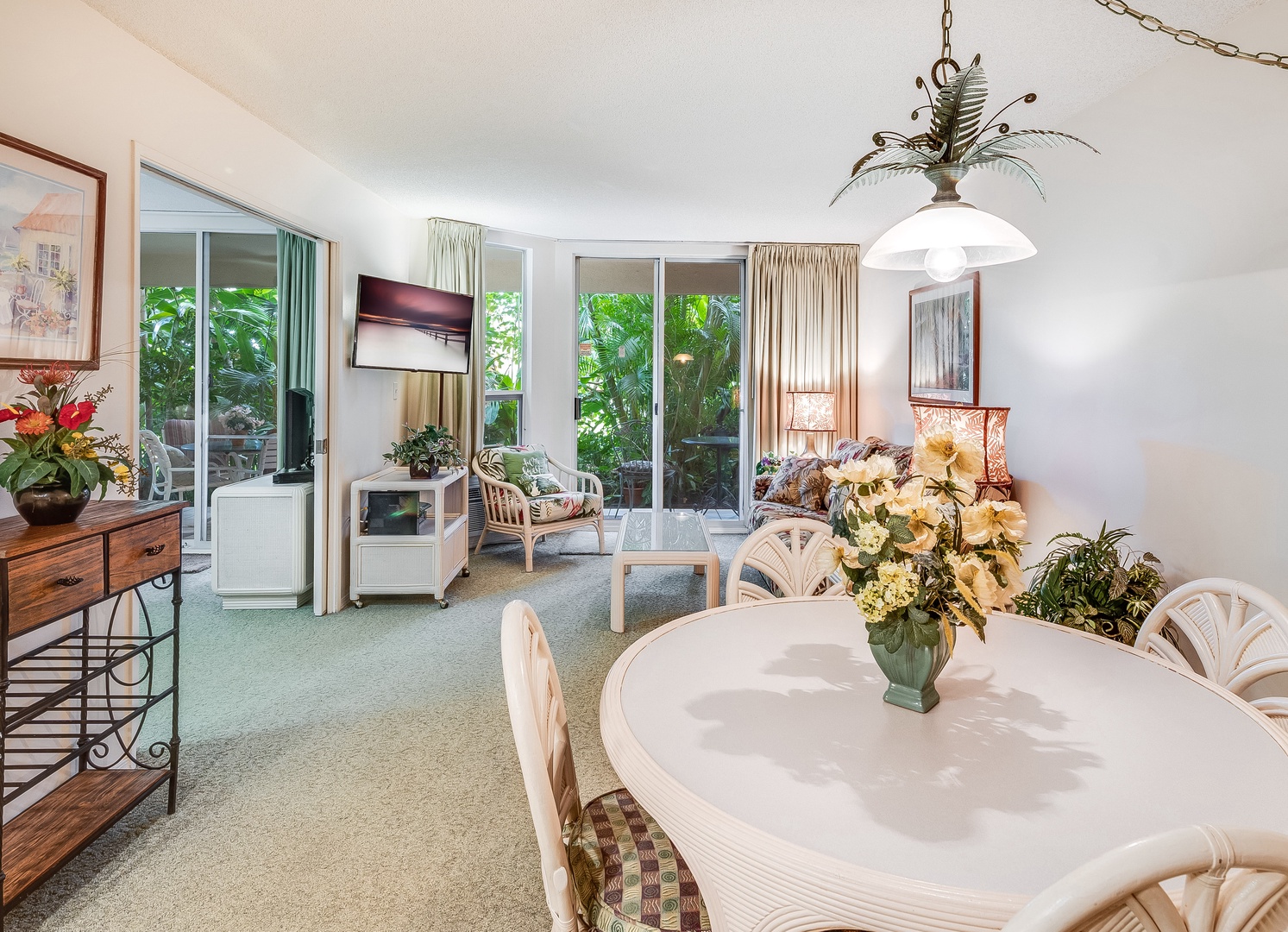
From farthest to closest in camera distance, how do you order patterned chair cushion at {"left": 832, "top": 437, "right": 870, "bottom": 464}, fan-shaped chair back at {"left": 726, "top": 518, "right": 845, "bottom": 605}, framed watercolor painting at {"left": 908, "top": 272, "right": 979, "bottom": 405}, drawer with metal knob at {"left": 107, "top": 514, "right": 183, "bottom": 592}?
patterned chair cushion at {"left": 832, "top": 437, "right": 870, "bottom": 464} < framed watercolor painting at {"left": 908, "top": 272, "right": 979, "bottom": 405} < fan-shaped chair back at {"left": 726, "top": 518, "right": 845, "bottom": 605} < drawer with metal knob at {"left": 107, "top": 514, "right": 183, "bottom": 592}

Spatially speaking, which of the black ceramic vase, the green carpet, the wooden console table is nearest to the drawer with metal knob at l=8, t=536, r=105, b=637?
the wooden console table

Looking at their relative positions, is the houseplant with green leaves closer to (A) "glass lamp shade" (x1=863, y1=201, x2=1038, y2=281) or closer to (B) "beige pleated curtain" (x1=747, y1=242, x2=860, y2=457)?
(A) "glass lamp shade" (x1=863, y1=201, x2=1038, y2=281)

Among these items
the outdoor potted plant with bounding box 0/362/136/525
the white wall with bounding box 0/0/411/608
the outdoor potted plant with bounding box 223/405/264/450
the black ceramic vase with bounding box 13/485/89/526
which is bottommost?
the black ceramic vase with bounding box 13/485/89/526

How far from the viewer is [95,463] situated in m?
1.91

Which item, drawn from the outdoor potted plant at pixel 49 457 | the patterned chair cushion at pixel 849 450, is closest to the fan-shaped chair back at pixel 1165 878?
the outdoor potted plant at pixel 49 457

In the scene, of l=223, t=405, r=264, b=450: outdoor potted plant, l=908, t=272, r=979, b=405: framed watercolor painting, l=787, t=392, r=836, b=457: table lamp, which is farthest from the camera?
l=787, t=392, r=836, b=457: table lamp

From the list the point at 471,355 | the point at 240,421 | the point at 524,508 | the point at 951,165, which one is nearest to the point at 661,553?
the point at 524,508

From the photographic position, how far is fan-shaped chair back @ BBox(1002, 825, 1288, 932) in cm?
59

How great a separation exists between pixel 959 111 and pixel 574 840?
1.52 m

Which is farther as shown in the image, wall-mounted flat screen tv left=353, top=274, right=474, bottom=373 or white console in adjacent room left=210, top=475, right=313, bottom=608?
wall-mounted flat screen tv left=353, top=274, right=474, bottom=373

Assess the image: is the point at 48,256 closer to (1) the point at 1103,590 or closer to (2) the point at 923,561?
(2) the point at 923,561

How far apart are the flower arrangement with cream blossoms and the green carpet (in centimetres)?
118

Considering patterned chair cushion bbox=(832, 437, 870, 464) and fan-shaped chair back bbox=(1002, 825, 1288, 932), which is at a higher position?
patterned chair cushion bbox=(832, 437, 870, 464)

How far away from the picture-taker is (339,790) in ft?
7.63
